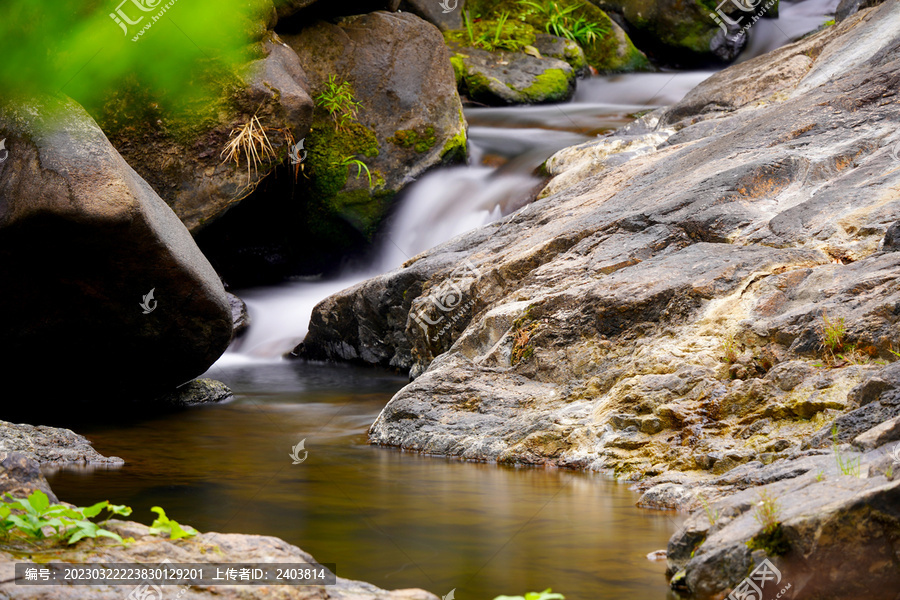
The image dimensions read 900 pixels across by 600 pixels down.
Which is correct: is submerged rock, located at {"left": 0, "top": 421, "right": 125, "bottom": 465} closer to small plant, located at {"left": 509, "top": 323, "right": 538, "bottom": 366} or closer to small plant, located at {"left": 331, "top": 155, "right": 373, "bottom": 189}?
small plant, located at {"left": 509, "top": 323, "right": 538, "bottom": 366}

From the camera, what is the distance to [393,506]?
343cm

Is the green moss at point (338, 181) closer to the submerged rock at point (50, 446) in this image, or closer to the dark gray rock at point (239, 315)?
the dark gray rock at point (239, 315)

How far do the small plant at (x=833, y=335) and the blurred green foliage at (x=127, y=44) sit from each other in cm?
543

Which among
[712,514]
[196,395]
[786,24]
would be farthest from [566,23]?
[712,514]

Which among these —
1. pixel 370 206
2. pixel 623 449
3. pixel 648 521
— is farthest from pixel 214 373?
pixel 648 521

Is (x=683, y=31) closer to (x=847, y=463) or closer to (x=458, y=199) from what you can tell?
(x=458, y=199)

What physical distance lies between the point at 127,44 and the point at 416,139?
3952mm

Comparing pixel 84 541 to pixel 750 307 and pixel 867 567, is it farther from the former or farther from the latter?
pixel 750 307

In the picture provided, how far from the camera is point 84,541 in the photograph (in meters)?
2.15

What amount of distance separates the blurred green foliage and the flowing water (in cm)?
300

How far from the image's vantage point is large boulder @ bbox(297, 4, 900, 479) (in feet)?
12.1

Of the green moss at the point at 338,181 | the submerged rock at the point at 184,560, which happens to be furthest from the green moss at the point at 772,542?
the green moss at the point at 338,181

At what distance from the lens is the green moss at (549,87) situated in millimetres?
13633

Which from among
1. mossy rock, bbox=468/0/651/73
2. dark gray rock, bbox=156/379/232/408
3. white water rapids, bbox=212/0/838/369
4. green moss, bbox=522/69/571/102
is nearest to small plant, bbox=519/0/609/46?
mossy rock, bbox=468/0/651/73
